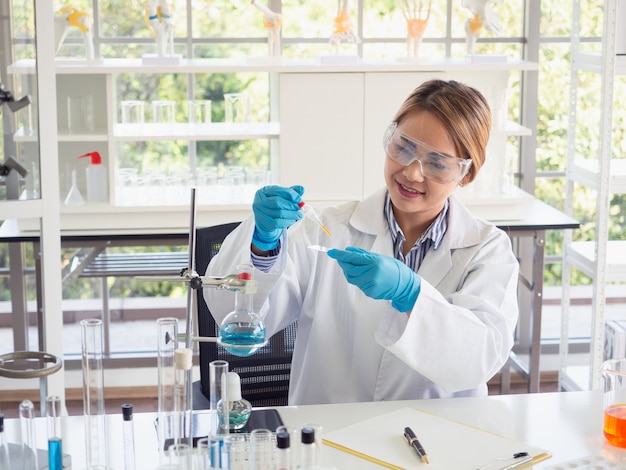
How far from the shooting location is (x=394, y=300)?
1.74 m

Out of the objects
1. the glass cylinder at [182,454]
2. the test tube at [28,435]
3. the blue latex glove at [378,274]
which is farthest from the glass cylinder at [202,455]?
the blue latex glove at [378,274]

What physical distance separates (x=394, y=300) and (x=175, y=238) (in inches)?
64.7

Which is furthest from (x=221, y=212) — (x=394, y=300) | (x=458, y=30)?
(x=394, y=300)

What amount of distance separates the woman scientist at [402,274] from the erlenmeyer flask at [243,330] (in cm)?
23

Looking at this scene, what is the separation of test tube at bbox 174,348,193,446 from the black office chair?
636mm

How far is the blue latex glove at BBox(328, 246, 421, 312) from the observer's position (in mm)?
1661

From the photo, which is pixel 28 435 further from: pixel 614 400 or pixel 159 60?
pixel 159 60

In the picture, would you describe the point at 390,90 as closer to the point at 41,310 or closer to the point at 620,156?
the point at 620,156

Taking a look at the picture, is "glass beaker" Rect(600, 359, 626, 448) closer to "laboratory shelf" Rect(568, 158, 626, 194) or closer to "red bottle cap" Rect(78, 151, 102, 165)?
"laboratory shelf" Rect(568, 158, 626, 194)

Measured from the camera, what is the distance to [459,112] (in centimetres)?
191

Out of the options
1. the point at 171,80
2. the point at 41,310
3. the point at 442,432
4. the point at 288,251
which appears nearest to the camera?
the point at 442,432

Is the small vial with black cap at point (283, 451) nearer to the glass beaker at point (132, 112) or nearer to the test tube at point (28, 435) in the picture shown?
the test tube at point (28, 435)

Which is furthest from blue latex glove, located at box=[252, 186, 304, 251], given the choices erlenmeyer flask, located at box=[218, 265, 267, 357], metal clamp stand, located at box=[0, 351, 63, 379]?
metal clamp stand, located at box=[0, 351, 63, 379]

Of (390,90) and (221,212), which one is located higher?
(390,90)
